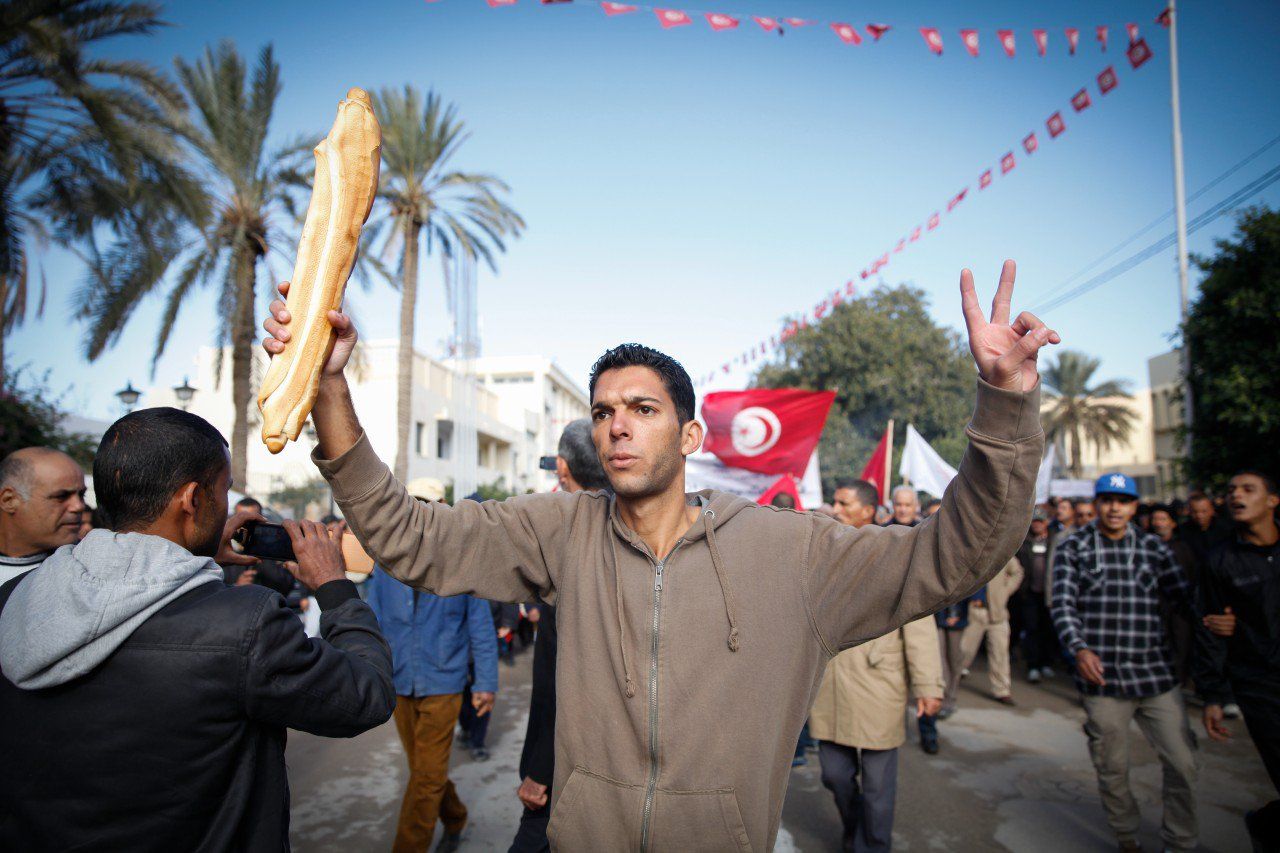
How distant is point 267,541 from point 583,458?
5.98 ft

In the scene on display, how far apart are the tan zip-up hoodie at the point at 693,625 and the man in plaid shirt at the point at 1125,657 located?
333 centimetres

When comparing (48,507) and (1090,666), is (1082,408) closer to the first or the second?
(1090,666)

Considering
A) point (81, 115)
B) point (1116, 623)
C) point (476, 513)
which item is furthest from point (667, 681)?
point (81, 115)

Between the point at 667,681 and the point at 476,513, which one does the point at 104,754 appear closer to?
the point at 476,513

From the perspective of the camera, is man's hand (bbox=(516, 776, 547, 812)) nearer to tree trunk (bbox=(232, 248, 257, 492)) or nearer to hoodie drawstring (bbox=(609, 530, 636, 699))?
hoodie drawstring (bbox=(609, 530, 636, 699))

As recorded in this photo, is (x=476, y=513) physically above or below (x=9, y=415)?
below

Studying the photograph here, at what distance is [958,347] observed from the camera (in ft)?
104

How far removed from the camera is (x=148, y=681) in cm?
166

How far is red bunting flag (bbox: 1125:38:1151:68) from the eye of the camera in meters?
9.16

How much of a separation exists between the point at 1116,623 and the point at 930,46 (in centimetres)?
739

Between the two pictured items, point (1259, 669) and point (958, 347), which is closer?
point (1259, 669)

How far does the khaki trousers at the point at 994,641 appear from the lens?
8.17 m

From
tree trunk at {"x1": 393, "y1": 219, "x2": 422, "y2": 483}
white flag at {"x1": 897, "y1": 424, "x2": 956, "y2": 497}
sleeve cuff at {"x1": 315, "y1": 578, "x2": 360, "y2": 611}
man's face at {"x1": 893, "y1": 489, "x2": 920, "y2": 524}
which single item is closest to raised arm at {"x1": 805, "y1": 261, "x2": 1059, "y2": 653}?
sleeve cuff at {"x1": 315, "y1": 578, "x2": 360, "y2": 611}

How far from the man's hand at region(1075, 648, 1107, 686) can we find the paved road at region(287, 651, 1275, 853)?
42.3 inches
